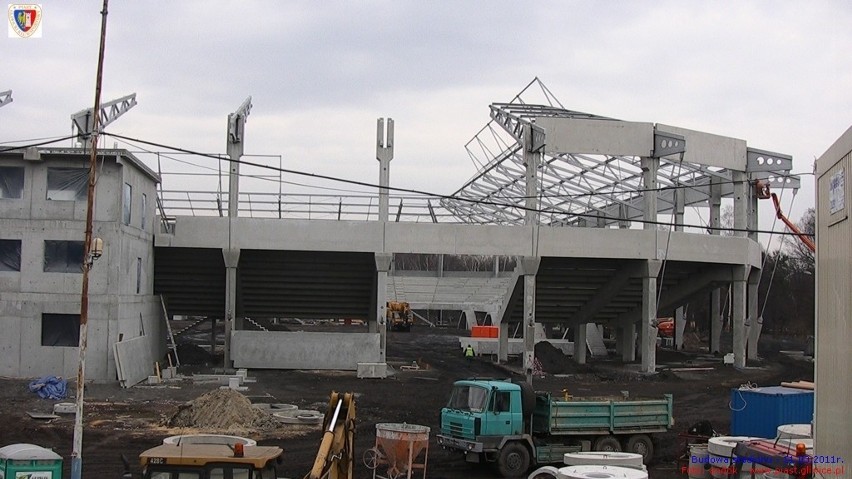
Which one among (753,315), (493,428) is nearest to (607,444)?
(493,428)

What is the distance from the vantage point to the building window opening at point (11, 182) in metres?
32.9

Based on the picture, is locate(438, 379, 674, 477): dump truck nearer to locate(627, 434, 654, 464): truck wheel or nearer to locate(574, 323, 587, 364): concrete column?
locate(627, 434, 654, 464): truck wheel

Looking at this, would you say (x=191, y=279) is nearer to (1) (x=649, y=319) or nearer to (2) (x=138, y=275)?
(2) (x=138, y=275)

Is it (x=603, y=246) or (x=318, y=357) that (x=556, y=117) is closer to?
(x=603, y=246)

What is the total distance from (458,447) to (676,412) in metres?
13.5

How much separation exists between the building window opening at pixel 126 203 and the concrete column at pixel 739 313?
2818 centimetres

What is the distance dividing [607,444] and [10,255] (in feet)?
75.1

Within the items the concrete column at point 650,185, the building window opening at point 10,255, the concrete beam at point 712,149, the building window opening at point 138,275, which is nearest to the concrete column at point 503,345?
the concrete column at point 650,185

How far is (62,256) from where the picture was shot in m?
33.2

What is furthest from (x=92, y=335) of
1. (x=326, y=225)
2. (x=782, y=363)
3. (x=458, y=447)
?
(x=782, y=363)

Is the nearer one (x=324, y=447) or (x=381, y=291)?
(x=324, y=447)

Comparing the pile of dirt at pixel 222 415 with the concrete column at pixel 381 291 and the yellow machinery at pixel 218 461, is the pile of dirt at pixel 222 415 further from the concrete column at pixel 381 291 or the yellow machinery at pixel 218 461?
the concrete column at pixel 381 291

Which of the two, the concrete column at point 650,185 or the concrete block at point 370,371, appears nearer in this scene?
the concrete block at point 370,371

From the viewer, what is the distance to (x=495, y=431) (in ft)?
65.6
